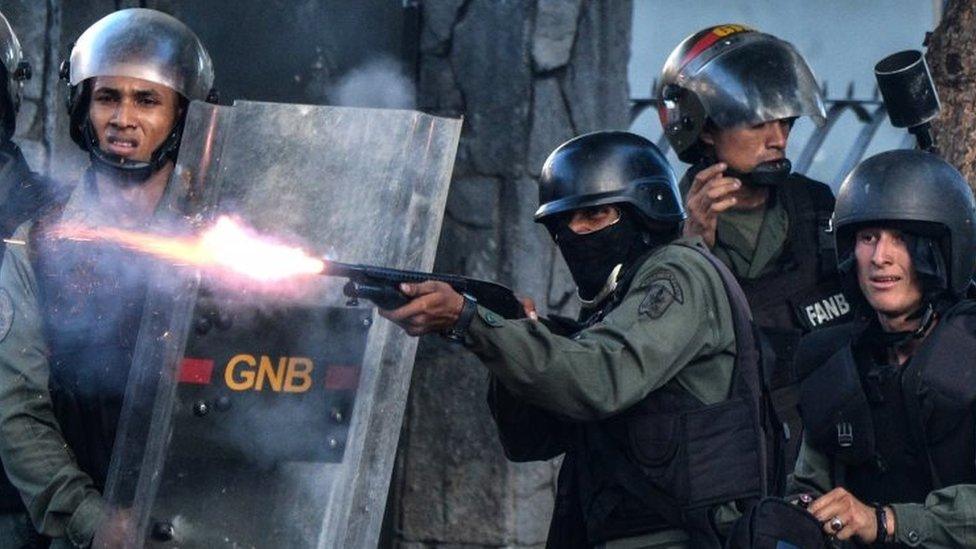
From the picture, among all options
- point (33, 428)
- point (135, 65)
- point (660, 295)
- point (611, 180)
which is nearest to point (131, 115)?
point (135, 65)

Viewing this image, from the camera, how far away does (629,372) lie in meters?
4.54

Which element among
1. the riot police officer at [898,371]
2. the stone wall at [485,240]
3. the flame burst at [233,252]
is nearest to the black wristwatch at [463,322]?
the flame burst at [233,252]

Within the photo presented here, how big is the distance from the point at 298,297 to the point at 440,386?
8.13ft

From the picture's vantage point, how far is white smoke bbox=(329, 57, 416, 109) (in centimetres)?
728

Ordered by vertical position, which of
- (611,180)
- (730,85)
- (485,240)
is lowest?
(611,180)

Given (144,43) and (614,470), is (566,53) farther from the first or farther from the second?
(614,470)

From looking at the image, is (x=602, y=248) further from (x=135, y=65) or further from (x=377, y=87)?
(x=377, y=87)

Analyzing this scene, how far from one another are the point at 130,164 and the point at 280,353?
106 centimetres

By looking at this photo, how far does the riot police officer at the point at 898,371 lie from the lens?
4676 millimetres

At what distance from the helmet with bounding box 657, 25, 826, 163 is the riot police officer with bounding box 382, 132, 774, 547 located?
3.59 feet

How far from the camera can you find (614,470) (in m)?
4.65

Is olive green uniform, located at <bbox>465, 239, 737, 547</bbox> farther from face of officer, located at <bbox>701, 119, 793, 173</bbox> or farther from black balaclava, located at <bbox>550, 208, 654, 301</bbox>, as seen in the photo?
face of officer, located at <bbox>701, 119, 793, 173</bbox>

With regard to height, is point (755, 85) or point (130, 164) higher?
point (755, 85)

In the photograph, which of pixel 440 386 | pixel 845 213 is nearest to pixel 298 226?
pixel 845 213
